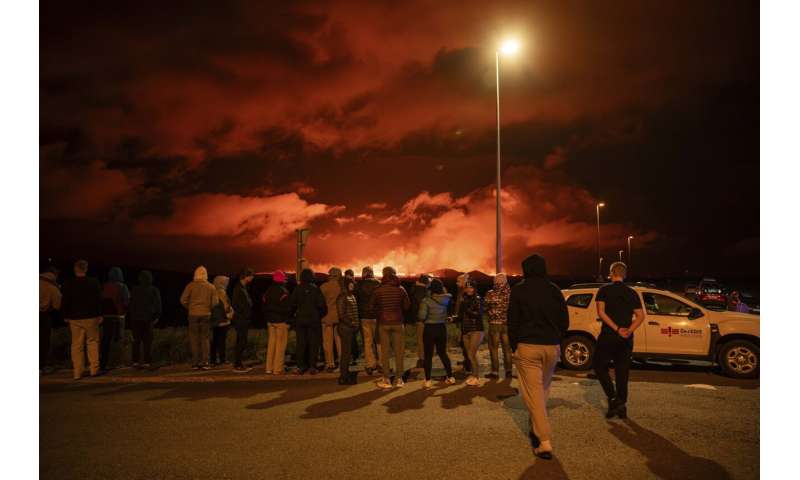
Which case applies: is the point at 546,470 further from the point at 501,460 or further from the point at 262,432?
the point at 262,432

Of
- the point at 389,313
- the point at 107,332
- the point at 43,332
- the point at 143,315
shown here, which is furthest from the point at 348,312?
the point at 43,332

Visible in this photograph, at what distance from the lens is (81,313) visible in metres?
10.3

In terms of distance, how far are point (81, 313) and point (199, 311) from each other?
1939mm

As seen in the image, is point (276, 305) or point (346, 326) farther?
point (276, 305)

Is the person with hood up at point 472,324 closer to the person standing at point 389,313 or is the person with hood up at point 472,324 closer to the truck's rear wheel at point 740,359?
the person standing at point 389,313

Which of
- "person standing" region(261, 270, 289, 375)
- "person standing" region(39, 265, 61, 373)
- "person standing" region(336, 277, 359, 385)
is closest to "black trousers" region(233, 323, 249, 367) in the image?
"person standing" region(261, 270, 289, 375)

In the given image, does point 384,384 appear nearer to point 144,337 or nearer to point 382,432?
point 382,432

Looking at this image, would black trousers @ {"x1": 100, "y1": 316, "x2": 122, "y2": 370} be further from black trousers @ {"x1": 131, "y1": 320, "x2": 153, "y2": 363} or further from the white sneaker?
the white sneaker

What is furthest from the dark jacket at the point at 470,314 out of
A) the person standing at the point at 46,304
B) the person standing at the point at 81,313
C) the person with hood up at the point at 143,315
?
the person standing at the point at 46,304

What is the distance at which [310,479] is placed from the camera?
5172 millimetres

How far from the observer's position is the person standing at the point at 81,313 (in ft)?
33.7
